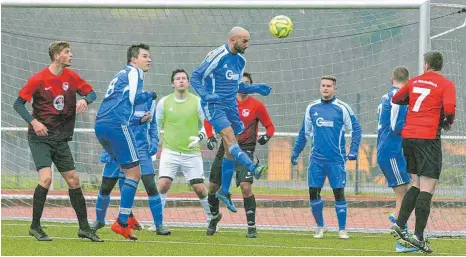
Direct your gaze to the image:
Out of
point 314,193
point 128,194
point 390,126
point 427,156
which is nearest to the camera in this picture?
point 427,156

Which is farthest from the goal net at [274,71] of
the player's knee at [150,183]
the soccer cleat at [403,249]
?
the soccer cleat at [403,249]

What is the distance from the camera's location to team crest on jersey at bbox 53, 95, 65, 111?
1247 cm

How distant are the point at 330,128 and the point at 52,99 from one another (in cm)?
373

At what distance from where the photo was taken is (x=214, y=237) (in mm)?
14070

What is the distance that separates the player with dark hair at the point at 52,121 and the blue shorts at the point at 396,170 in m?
3.96

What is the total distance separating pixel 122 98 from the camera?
40.8ft

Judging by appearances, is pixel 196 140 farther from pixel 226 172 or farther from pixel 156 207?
pixel 156 207

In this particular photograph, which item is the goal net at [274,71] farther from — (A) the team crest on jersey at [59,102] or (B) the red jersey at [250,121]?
(A) the team crest on jersey at [59,102]

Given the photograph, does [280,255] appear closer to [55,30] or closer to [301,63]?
[301,63]

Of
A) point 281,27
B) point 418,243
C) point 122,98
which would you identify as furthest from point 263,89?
point 418,243

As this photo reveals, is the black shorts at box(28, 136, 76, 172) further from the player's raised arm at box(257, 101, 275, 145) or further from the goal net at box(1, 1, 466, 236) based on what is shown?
the goal net at box(1, 1, 466, 236)

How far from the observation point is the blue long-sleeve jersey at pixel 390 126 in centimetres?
1379

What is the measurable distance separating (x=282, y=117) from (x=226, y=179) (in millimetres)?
2674

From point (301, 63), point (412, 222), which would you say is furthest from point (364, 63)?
point (412, 222)
